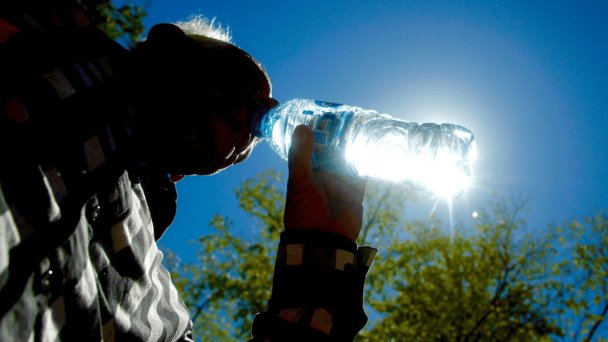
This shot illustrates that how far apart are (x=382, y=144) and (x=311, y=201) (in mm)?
794

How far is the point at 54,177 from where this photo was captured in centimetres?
112

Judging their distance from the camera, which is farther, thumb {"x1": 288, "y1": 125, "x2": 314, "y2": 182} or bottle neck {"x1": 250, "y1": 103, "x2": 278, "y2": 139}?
bottle neck {"x1": 250, "y1": 103, "x2": 278, "y2": 139}

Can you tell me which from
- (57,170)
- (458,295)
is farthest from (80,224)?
(458,295)

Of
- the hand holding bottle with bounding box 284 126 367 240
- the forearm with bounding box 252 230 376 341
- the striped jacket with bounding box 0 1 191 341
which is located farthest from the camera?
the hand holding bottle with bounding box 284 126 367 240

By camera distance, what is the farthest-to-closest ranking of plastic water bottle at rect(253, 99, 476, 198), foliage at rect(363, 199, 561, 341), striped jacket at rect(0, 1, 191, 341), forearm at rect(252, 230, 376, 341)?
1. foliage at rect(363, 199, 561, 341)
2. plastic water bottle at rect(253, 99, 476, 198)
3. forearm at rect(252, 230, 376, 341)
4. striped jacket at rect(0, 1, 191, 341)

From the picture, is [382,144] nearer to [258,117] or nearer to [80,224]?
[258,117]

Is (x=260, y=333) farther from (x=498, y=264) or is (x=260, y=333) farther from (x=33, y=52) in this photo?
(x=498, y=264)

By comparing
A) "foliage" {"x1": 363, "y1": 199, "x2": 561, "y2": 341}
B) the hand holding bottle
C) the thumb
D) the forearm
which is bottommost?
"foliage" {"x1": 363, "y1": 199, "x2": 561, "y2": 341}

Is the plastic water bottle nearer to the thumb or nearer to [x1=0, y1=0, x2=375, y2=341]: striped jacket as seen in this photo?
the thumb

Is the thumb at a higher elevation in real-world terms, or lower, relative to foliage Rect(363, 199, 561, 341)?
higher

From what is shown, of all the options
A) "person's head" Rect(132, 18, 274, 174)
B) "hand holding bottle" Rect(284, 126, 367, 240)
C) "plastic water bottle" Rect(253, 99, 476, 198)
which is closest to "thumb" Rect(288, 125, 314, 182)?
"hand holding bottle" Rect(284, 126, 367, 240)

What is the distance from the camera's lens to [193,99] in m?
1.85

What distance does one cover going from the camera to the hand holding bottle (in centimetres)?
169

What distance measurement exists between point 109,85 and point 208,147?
0.62 meters
